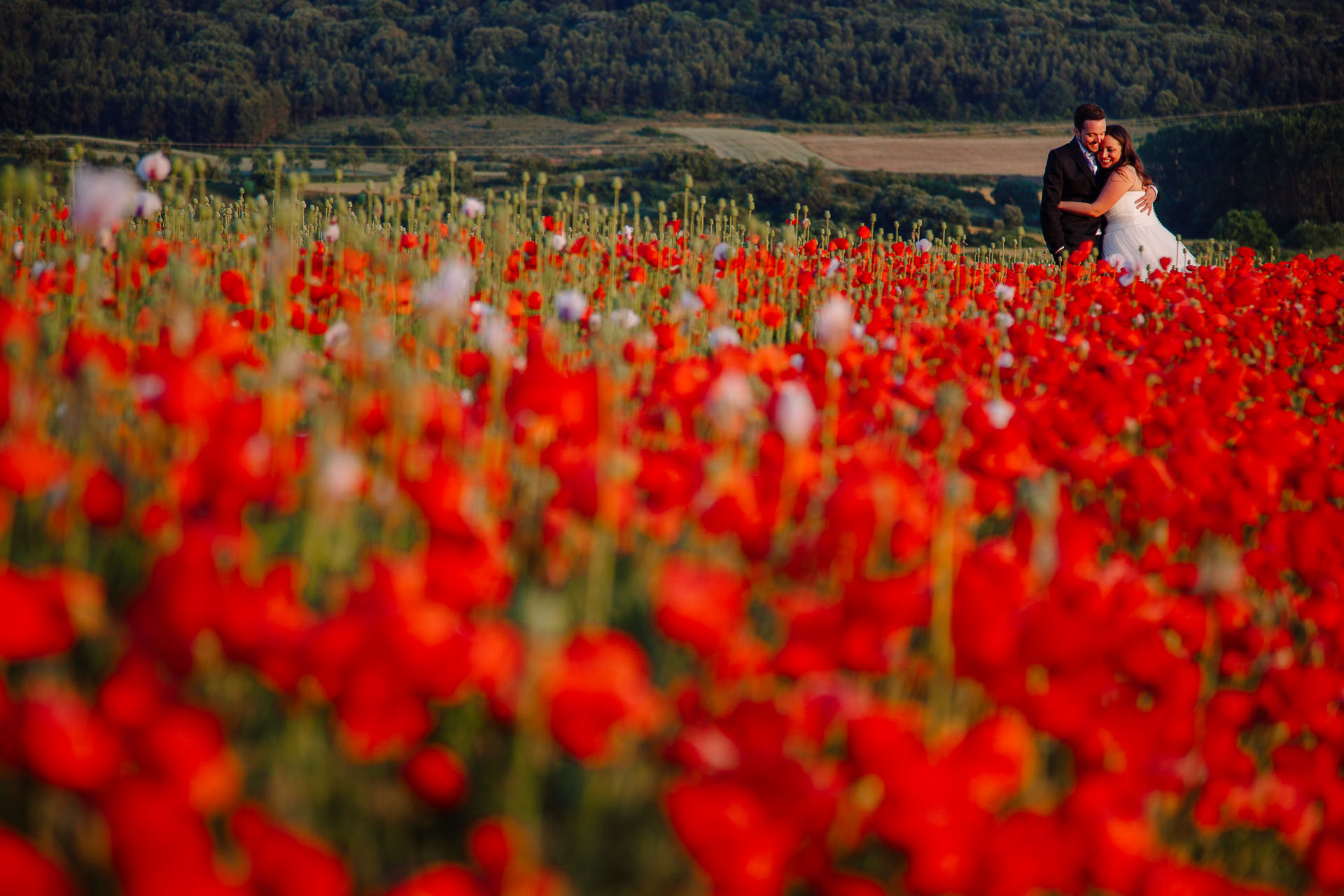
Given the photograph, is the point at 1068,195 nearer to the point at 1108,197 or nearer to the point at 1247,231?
the point at 1108,197

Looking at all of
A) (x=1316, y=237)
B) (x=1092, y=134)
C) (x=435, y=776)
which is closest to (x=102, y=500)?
(x=435, y=776)

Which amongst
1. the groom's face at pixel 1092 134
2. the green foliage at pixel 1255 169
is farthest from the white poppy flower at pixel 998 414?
the green foliage at pixel 1255 169

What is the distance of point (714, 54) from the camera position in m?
50.7

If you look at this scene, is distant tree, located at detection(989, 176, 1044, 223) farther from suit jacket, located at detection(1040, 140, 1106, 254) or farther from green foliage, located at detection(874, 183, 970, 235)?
suit jacket, located at detection(1040, 140, 1106, 254)

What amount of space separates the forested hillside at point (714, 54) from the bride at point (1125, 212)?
33790 millimetres

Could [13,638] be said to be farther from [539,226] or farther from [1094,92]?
[1094,92]

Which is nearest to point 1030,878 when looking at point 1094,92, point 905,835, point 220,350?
point 905,835

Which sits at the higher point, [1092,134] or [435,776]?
[1092,134]

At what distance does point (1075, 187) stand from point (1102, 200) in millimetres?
306

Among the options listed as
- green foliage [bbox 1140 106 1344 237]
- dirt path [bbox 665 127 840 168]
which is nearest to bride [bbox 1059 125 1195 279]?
green foliage [bbox 1140 106 1344 237]

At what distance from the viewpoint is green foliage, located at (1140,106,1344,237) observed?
1864 cm

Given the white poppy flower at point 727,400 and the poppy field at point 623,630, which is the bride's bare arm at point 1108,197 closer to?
the poppy field at point 623,630

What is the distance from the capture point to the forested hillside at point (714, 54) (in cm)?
4125

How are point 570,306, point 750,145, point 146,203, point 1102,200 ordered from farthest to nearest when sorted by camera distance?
point 750,145 → point 1102,200 → point 146,203 → point 570,306
